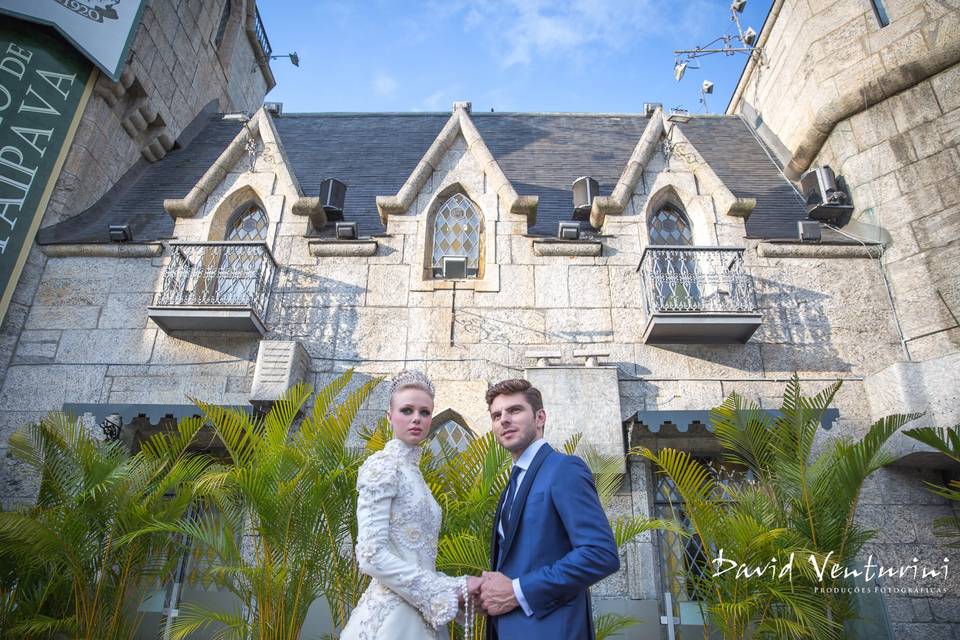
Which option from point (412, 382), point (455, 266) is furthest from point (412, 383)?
point (455, 266)

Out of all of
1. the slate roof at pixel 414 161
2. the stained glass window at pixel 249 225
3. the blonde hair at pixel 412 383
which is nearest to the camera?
the blonde hair at pixel 412 383

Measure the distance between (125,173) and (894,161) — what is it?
1306 cm

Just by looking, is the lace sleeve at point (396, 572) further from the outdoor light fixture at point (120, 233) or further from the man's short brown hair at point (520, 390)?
the outdoor light fixture at point (120, 233)

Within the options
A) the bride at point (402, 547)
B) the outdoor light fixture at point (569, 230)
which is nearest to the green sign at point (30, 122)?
the outdoor light fixture at point (569, 230)

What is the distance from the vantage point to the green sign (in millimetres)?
9055

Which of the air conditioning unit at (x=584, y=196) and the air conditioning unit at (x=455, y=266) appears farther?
the air conditioning unit at (x=584, y=196)

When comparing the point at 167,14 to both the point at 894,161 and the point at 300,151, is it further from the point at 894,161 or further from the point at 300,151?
the point at 894,161

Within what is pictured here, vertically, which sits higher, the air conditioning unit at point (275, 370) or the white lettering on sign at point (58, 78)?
the white lettering on sign at point (58, 78)

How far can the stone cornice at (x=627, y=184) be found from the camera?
9.50 metres

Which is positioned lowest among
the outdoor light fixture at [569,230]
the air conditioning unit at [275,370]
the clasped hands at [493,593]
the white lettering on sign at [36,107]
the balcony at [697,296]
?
the clasped hands at [493,593]

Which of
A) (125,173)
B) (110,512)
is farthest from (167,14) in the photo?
(110,512)

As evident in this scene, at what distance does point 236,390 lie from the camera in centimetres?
833

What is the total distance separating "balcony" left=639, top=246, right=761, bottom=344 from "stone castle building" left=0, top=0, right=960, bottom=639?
0.04 m

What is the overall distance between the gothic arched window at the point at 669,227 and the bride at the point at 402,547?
7.52 metres
